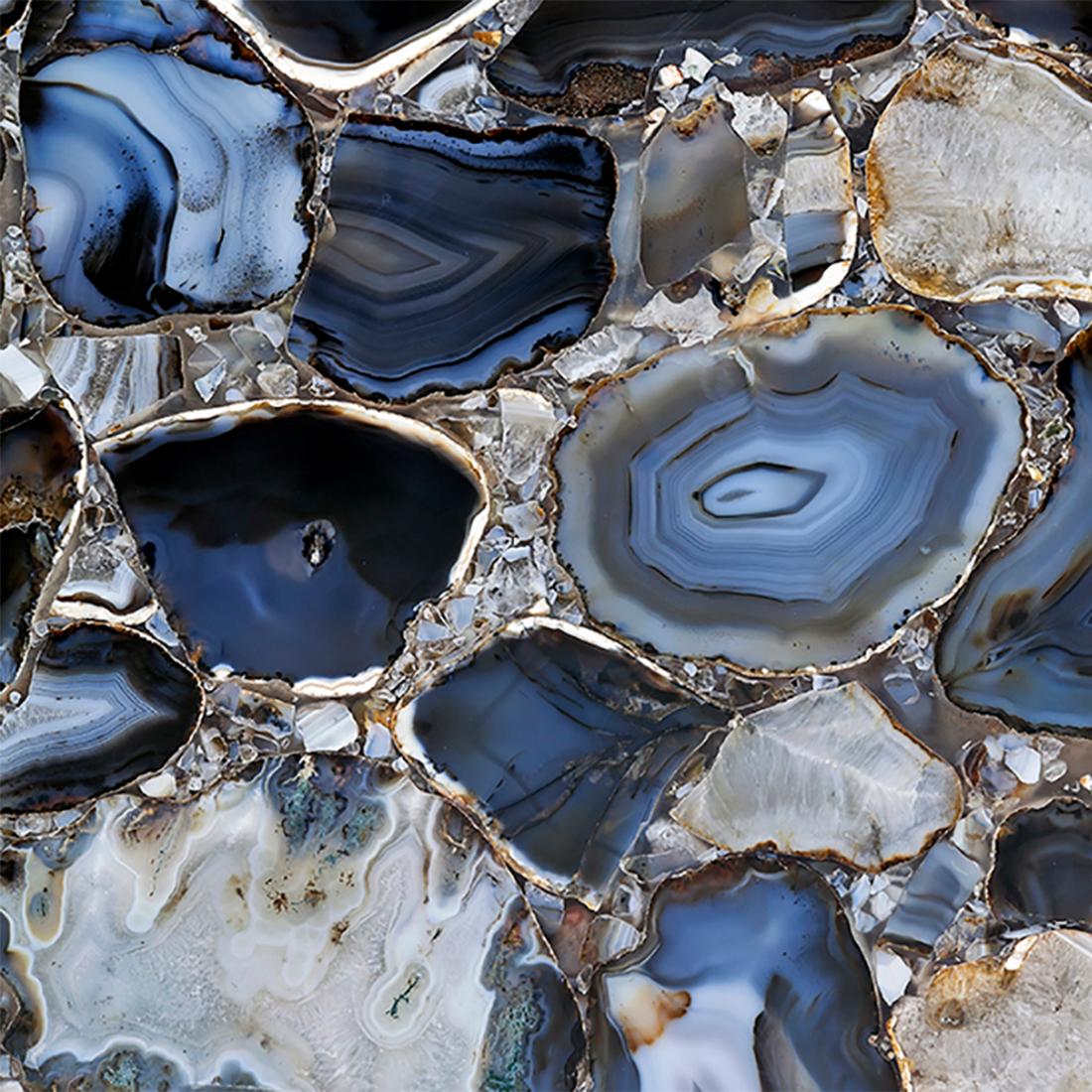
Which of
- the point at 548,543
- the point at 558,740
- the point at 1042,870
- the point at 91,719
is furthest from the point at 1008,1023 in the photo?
the point at 91,719

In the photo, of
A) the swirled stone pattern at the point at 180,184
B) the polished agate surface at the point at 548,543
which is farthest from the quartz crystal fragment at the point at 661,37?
the swirled stone pattern at the point at 180,184

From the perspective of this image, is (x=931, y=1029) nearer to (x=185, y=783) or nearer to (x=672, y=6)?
→ (x=185, y=783)

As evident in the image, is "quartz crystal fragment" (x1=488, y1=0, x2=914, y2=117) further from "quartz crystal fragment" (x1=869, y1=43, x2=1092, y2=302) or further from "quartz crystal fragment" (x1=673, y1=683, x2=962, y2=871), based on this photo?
"quartz crystal fragment" (x1=673, y1=683, x2=962, y2=871)

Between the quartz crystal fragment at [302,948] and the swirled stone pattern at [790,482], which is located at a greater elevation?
the swirled stone pattern at [790,482]

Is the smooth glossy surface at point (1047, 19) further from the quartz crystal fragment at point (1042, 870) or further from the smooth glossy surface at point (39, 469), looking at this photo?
the smooth glossy surface at point (39, 469)

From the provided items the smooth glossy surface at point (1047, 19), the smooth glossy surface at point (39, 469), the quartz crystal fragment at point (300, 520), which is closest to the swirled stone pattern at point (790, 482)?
the quartz crystal fragment at point (300, 520)

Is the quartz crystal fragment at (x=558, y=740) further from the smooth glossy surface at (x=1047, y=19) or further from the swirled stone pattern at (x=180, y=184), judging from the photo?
the smooth glossy surface at (x=1047, y=19)

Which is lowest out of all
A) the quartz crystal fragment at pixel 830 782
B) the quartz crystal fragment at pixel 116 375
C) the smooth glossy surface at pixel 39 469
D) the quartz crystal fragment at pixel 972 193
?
the quartz crystal fragment at pixel 830 782

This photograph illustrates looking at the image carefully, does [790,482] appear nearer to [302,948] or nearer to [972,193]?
[972,193]
